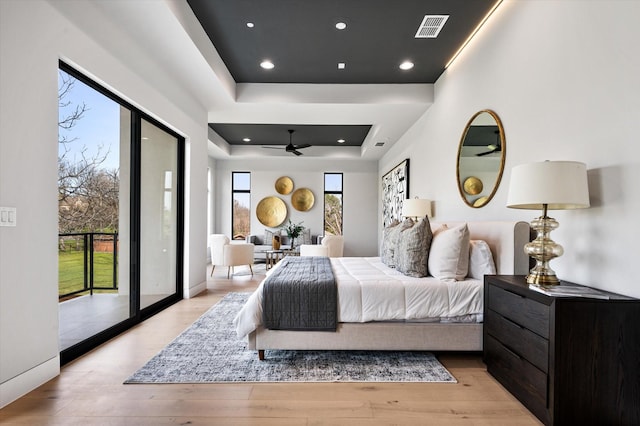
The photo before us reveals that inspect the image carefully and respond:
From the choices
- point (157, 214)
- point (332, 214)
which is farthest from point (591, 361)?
point (332, 214)

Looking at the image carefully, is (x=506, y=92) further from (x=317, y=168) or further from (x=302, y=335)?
(x=317, y=168)

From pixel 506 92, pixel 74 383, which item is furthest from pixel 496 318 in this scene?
pixel 74 383

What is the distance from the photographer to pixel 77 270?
2.72 m

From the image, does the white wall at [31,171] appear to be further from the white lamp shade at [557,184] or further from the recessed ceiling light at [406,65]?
the recessed ceiling light at [406,65]

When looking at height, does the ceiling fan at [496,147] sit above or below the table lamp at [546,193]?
above

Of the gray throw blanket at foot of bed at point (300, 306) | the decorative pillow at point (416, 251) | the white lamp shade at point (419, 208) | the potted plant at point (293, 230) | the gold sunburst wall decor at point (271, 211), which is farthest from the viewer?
the gold sunburst wall decor at point (271, 211)

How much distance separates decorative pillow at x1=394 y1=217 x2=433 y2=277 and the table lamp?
860mm

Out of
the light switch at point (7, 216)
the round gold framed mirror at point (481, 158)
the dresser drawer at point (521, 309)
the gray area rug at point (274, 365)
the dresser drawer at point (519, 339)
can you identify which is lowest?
the gray area rug at point (274, 365)

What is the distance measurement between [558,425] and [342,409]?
42.8 inches

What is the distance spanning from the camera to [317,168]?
865cm

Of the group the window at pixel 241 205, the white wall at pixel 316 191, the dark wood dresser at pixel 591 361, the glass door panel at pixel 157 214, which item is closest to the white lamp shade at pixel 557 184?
the dark wood dresser at pixel 591 361

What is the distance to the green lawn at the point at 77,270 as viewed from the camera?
2.47m

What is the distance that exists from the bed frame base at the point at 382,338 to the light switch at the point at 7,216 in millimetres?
1630

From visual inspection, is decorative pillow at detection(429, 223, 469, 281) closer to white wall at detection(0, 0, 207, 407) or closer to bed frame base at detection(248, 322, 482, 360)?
bed frame base at detection(248, 322, 482, 360)
